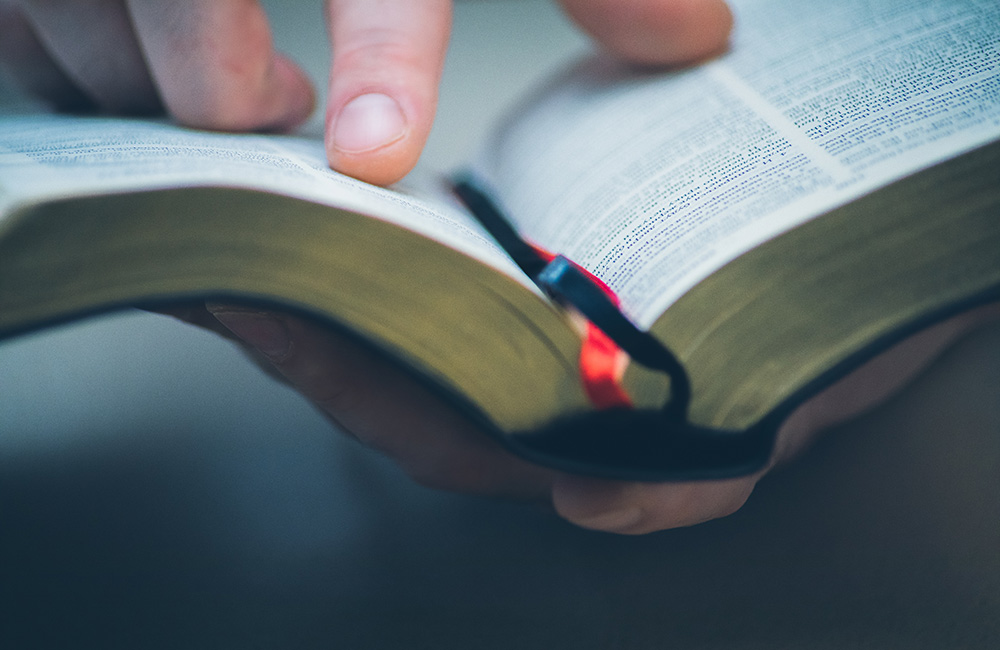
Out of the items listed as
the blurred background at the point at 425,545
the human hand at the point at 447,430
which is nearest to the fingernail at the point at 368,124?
the human hand at the point at 447,430

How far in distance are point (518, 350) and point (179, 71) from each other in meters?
0.35

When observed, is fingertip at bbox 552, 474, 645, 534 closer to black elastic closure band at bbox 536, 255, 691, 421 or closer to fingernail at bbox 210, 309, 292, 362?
black elastic closure band at bbox 536, 255, 691, 421

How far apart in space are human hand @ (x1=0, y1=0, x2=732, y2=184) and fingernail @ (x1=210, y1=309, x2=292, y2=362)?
0.12m

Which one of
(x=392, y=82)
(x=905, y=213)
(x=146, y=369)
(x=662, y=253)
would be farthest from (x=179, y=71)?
(x=905, y=213)

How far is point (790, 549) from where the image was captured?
Answer: 1.28 feet

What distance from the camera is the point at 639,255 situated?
1.21 feet

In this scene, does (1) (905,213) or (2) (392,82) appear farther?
(2) (392,82)

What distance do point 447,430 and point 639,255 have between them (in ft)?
0.54

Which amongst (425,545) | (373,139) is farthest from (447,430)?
(373,139)

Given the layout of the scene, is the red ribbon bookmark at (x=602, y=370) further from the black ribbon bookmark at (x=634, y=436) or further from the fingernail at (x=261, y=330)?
the fingernail at (x=261, y=330)

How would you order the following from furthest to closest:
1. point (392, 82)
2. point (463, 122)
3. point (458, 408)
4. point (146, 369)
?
point (463, 122)
point (146, 369)
point (392, 82)
point (458, 408)

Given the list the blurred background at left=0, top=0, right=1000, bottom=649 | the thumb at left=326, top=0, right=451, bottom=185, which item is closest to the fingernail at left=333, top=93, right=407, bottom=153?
the thumb at left=326, top=0, right=451, bottom=185

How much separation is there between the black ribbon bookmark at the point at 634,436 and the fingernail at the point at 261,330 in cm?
14

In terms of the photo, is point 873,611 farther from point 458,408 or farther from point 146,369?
point 146,369
